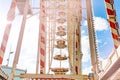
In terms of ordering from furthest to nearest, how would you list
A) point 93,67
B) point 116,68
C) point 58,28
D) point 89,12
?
1. point 58,28
2. point 89,12
3. point 93,67
4. point 116,68

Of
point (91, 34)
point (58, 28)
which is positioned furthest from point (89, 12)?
point (58, 28)

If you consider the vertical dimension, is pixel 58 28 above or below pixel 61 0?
below

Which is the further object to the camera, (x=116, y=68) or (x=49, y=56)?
(x=49, y=56)

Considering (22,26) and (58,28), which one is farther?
(58,28)

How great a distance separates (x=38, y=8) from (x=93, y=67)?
2.76m

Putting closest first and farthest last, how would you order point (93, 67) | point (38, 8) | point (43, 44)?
1. point (93, 67)
2. point (38, 8)
3. point (43, 44)

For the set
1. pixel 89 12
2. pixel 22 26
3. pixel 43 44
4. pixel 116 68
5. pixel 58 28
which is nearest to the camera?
pixel 116 68

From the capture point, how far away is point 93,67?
14.8ft

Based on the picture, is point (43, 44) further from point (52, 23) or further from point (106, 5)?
point (106, 5)

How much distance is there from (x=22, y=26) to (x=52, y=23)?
4.17 metres

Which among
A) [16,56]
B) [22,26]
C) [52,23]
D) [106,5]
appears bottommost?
[16,56]

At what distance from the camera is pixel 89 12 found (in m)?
5.36

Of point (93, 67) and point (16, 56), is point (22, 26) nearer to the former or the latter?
point (16, 56)

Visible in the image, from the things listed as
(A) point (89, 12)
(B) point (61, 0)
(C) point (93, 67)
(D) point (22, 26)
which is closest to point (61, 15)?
(B) point (61, 0)
